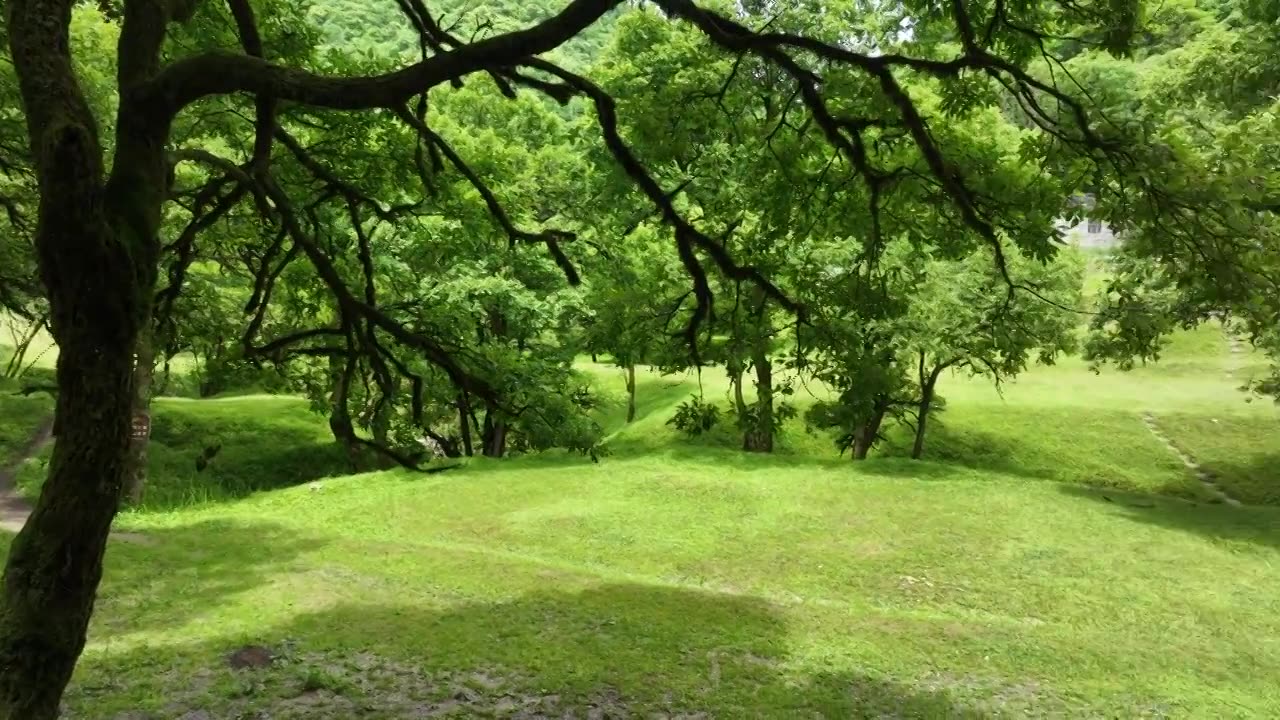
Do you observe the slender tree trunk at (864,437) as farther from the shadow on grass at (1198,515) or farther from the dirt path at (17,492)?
the dirt path at (17,492)

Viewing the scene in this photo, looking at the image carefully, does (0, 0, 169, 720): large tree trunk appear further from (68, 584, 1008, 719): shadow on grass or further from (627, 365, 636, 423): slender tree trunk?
(627, 365, 636, 423): slender tree trunk

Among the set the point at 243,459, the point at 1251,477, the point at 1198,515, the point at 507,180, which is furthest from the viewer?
the point at 243,459

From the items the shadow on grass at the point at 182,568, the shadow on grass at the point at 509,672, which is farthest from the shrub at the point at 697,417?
the shadow on grass at the point at 182,568

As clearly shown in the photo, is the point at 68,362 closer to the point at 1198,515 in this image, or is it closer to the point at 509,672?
the point at 509,672

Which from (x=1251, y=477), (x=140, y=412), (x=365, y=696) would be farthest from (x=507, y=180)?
(x=1251, y=477)

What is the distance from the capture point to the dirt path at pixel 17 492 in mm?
14750

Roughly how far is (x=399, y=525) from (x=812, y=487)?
881 centimetres

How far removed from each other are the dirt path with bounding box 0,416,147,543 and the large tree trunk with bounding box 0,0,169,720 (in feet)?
31.1

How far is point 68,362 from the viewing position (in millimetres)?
3447

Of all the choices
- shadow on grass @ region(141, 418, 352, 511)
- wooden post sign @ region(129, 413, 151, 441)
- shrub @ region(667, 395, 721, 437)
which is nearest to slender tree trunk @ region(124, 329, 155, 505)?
wooden post sign @ region(129, 413, 151, 441)

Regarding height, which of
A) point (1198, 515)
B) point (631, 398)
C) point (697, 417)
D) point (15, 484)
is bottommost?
point (1198, 515)

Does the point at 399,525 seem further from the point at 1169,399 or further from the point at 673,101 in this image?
the point at 1169,399

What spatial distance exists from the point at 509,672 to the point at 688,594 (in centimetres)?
399

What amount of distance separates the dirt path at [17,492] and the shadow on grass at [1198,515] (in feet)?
60.3
